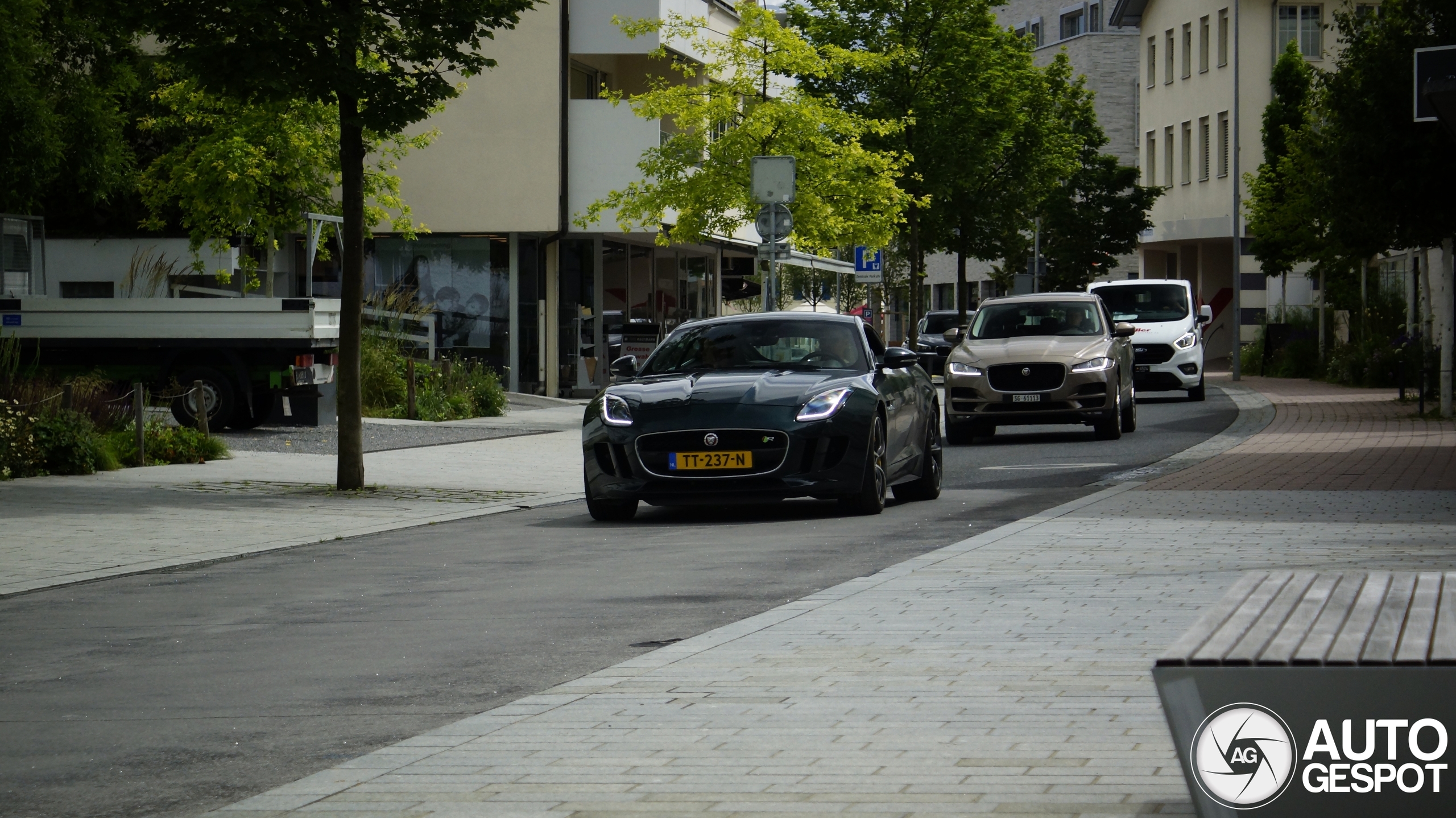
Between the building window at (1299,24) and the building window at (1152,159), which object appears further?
the building window at (1152,159)

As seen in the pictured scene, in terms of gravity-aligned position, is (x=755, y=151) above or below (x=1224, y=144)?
below

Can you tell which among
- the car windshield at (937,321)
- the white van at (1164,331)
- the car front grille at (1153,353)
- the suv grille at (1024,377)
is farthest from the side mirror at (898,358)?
the car windshield at (937,321)

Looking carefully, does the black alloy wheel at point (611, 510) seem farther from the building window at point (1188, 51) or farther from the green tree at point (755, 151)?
the building window at point (1188, 51)

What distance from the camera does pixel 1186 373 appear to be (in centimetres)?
3183

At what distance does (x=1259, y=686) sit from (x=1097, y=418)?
18.8 metres

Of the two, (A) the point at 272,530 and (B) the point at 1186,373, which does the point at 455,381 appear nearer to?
(B) the point at 1186,373

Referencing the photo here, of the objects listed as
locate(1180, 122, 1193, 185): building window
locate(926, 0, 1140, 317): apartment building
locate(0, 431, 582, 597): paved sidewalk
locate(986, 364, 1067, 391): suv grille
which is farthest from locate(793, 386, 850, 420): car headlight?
locate(926, 0, 1140, 317): apartment building

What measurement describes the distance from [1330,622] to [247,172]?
89.8 feet

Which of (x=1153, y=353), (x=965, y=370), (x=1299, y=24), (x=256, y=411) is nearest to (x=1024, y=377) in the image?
(x=965, y=370)

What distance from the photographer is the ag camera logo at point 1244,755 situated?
11.9ft

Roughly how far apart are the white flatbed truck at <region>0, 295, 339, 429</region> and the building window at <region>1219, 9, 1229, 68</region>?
44735 millimetres

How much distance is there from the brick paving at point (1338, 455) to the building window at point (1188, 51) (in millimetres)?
39878

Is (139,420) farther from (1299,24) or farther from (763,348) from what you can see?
(1299,24)

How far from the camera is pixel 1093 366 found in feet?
71.5
